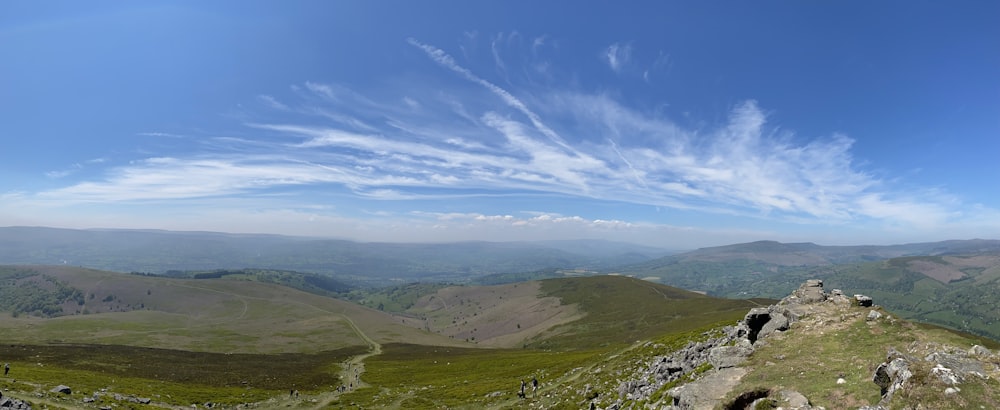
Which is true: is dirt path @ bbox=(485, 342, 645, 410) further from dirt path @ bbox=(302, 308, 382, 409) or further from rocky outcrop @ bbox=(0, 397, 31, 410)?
rocky outcrop @ bbox=(0, 397, 31, 410)

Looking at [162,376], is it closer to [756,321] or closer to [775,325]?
[756,321]

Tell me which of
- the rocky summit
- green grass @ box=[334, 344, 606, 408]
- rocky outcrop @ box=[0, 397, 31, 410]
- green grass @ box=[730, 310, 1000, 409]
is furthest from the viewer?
green grass @ box=[334, 344, 606, 408]

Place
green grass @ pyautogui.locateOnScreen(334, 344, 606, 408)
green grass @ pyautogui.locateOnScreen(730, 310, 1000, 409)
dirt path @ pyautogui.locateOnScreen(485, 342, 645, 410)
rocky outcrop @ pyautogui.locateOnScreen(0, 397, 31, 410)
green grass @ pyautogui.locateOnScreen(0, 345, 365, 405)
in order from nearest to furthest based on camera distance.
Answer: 1. green grass @ pyautogui.locateOnScreen(730, 310, 1000, 409)
2. rocky outcrop @ pyautogui.locateOnScreen(0, 397, 31, 410)
3. dirt path @ pyautogui.locateOnScreen(485, 342, 645, 410)
4. green grass @ pyautogui.locateOnScreen(334, 344, 606, 408)
5. green grass @ pyautogui.locateOnScreen(0, 345, 365, 405)

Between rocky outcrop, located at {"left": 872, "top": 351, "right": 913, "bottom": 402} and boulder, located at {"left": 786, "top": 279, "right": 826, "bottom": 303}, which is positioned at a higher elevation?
boulder, located at {"left": 786, "top": 279, "right": 826, "bottom": 303}

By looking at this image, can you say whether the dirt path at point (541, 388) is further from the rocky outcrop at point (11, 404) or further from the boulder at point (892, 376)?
the rocky outcrop at point (11, 404)

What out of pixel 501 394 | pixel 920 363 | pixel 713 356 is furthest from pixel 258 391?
pixel 920 363

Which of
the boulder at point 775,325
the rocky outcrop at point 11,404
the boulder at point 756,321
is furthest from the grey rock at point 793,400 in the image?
the rocky outcrop at point 11,404

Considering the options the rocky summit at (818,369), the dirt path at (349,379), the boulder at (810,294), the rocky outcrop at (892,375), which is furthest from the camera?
the dirt path at (349,379)

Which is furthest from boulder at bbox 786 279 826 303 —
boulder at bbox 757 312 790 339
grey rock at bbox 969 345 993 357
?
grey rock at bbox 969 345 993 357

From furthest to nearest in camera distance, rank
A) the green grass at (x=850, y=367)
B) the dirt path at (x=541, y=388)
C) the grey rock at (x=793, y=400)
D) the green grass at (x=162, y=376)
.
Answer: the green grass at (x=162, y=376) → the dirt path at (x=541, y=388) → the grey rock at (x=793, y=400) → the green grass at (x=850, y=367)

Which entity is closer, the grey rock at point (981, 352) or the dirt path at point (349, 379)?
the grey rock at point (981, 352)

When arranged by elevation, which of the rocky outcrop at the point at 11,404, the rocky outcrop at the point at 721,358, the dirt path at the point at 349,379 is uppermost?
the rocky outcrop at the point at 721,358

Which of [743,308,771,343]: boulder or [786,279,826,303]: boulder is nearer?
[743,308,771,343]: boulder

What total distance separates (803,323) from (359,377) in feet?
384
